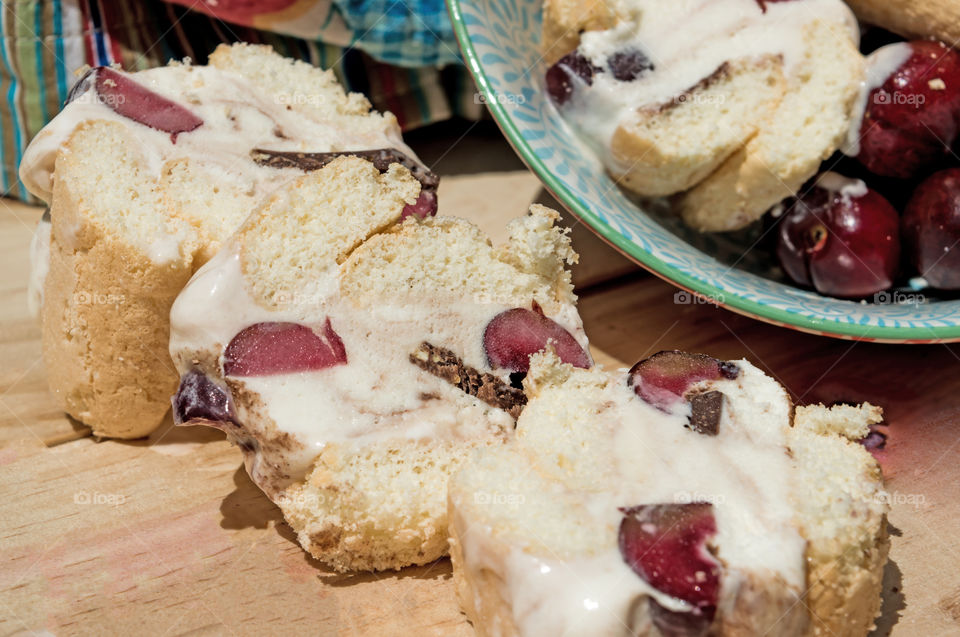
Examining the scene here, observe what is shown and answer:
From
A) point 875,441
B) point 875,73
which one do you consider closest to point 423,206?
point 875,73

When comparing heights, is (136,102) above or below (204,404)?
above

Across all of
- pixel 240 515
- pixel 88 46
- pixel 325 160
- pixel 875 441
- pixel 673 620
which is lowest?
pixel 875 441

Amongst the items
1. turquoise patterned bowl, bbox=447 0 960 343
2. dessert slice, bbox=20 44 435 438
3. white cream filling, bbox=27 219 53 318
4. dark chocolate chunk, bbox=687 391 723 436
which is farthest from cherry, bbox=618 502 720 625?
white cream filling, bbox=27 219 53 318

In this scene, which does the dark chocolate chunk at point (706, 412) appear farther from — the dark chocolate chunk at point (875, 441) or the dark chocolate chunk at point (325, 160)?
the dark chocolate chunk at point (325, 160)

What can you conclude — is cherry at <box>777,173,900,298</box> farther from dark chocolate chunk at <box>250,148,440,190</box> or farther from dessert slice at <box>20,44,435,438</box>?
dessert slice at <box>20,44,435,438</box>

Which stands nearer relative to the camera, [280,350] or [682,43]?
[280,350]

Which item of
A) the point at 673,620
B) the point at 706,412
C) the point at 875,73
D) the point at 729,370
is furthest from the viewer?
the point at 875,73

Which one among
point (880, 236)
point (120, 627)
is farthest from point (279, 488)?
point (880, 236)

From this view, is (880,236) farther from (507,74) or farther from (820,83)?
(507,74)

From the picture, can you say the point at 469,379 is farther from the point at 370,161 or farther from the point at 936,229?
the point at 936,229
